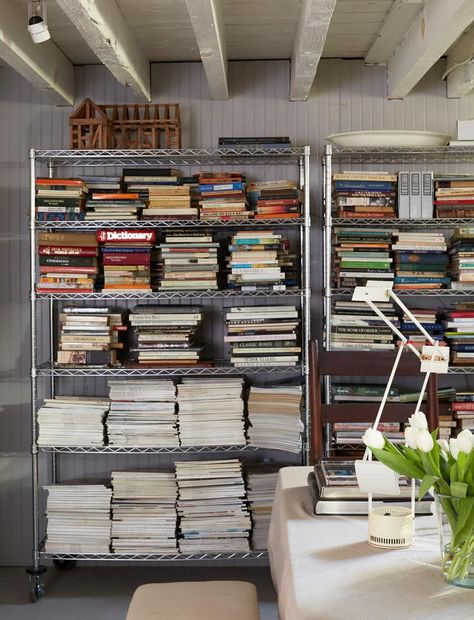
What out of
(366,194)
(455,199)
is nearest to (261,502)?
(366,194)

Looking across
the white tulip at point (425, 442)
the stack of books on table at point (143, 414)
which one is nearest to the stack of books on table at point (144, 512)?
the stack of books on table at point (143, 414)

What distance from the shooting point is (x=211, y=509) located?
395 centimetres

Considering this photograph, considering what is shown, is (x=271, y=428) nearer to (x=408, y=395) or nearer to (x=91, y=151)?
(x=408, y=395)

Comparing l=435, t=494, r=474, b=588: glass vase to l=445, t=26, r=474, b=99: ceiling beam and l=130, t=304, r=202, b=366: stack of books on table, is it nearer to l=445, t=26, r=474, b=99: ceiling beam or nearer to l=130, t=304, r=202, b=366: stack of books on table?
l=130, t=304, r=202, b=366: stack of books on table

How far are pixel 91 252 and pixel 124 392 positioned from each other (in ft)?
2.23

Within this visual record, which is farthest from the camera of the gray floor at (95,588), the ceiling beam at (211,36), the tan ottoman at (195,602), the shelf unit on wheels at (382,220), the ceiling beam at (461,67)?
the shelf unit on wheels at (382,220)

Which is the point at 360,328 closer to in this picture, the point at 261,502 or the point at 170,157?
the point at 261,502

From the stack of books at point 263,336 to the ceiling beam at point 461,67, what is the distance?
1312 millimetres

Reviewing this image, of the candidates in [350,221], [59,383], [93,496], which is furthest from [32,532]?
[350,221]

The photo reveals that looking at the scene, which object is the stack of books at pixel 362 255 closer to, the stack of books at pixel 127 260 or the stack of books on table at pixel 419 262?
the stack of books on table at pixel 419 262

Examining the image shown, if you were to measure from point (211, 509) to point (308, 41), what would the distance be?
2.14 meters

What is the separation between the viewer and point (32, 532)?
4215 millimetres

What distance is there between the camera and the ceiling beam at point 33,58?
321 centimetres

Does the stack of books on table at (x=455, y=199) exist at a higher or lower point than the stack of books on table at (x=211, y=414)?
higher
